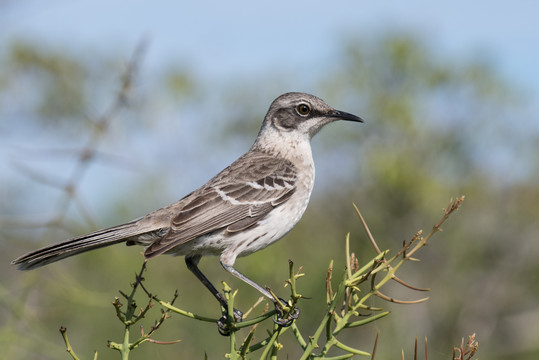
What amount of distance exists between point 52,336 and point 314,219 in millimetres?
4095

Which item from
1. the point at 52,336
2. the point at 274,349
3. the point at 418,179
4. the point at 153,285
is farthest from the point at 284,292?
the point at 274,349

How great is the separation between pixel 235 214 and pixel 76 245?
1301 millimetres

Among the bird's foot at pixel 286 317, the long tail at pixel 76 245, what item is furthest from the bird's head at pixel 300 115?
the bird's foot at pixel 286 317

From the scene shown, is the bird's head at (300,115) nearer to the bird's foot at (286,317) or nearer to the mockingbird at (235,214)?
the mockingbird at (235,214)

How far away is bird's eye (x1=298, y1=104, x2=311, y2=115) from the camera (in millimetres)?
6665

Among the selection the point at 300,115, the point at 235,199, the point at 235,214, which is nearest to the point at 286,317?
the point at 235,214

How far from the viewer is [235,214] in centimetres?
565

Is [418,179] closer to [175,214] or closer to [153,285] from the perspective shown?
[153,285]

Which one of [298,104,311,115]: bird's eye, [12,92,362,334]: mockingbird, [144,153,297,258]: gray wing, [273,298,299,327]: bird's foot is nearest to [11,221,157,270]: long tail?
[12,92,362,334]: mockingbird

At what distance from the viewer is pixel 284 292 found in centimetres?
766

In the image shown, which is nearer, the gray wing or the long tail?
the long tail

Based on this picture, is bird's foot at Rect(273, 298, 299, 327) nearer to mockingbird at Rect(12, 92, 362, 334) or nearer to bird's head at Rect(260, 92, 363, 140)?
mockingbird at Rect(12, 92, 362, 334)

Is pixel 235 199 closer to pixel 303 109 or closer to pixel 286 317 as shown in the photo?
pixel 303 109

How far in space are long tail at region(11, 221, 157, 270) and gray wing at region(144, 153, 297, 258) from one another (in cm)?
32
